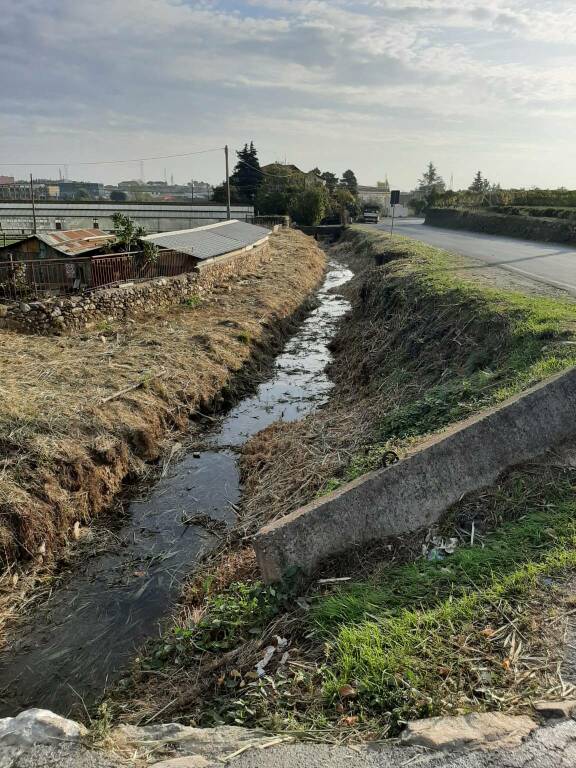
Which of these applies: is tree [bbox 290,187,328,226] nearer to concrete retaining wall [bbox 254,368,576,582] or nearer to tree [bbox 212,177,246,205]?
tree [bbox 212,177,246,205]

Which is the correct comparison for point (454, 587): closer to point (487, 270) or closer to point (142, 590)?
point (142, 590)

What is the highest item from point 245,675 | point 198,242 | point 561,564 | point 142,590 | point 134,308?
point 198,242

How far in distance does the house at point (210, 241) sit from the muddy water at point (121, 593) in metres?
11.8

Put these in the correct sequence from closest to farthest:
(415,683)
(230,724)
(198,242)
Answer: (415,683) < (230,724) < (198,242)

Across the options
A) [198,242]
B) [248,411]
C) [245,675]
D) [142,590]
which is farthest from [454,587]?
[198,242]

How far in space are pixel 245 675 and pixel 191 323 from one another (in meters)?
13.0

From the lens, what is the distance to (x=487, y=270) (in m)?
16.5

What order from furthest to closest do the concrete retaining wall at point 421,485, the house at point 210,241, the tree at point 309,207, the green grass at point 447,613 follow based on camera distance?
the tree at point 309,207 < the house at point 210,241 < the concrete retaining wall at point 421,485 < the green grass at point 447,613

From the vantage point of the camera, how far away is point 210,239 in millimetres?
26438

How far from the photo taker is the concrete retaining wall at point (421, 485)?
5.13 meters

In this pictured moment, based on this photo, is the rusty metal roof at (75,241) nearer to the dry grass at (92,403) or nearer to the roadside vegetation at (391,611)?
the dry grass at (92,403)

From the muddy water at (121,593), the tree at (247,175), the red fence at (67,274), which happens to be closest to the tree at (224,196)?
the tree at (247,175)

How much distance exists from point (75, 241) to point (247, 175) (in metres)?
55.1

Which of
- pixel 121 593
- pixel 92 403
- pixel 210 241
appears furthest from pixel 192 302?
pixel 121 593
